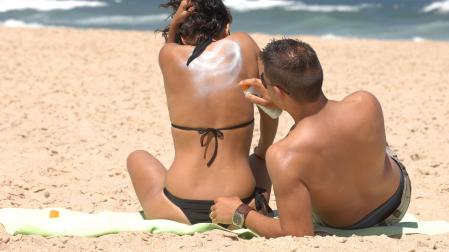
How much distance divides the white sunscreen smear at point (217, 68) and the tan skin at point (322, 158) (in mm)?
303

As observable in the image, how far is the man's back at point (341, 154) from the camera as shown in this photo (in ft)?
9.26

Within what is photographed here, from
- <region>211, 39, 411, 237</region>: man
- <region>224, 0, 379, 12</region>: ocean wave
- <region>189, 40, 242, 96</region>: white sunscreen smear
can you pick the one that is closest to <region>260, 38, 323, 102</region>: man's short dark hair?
<region>211, 39, 411, 237</region>: man

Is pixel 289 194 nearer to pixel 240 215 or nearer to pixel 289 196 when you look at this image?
A: pixel 289 196

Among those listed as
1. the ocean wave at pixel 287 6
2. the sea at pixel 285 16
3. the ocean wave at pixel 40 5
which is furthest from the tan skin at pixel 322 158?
the ocean wave at pixel 40 5

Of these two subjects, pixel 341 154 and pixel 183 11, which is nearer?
pixel 341 154

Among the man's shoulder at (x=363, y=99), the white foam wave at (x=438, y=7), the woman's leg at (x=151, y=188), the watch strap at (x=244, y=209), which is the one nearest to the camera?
the man's shoulder at (x=363, y=99)

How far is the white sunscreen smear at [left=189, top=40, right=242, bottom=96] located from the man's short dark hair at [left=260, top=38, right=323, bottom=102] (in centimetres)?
49

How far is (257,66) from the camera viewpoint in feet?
11.3

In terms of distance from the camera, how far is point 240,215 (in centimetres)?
318

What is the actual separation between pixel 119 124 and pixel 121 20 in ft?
47.4

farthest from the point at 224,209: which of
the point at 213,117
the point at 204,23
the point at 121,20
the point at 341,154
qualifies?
the point at 121,20

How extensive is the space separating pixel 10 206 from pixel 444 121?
397cm

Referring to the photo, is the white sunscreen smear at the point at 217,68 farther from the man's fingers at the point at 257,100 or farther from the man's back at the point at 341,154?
the man's back at the point at 341,154

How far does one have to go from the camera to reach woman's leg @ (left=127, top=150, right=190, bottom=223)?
3457 millimetres
